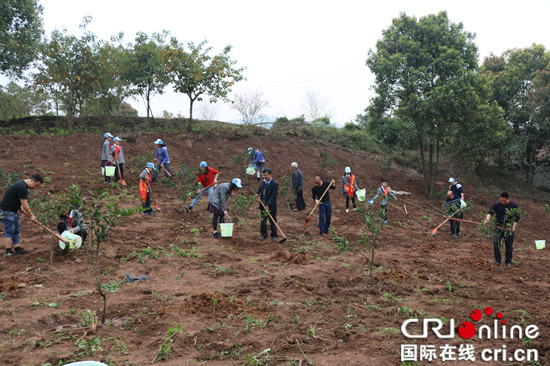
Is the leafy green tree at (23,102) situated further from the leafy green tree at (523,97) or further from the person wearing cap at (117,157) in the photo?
the leafy green tree at (523,97)

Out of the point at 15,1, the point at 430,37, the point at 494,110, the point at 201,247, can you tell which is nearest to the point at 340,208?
the point at 201,247

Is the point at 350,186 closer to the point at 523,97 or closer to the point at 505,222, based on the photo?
the point at 505,222

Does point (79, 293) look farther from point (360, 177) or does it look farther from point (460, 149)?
point (460, 149)

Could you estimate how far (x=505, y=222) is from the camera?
24.5 feet

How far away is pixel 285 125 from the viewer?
24906 millimetres

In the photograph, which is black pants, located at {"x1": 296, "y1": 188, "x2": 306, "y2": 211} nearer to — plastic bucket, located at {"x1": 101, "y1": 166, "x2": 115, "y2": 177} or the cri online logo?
plastic bucket, located at {"x1": 101, "y1": 166, "x2": 115, "y2": 177}

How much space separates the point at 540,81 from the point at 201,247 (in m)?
20.9

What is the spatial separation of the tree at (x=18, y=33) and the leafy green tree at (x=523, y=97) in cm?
2284

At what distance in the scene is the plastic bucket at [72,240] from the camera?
656 cm

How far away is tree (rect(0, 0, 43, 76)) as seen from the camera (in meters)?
15.3

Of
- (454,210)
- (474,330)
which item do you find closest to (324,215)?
(454,210)

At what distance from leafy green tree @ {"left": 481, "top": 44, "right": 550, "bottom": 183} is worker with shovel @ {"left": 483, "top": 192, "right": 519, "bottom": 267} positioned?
1595 centimetres

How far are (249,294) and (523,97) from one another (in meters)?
22.3

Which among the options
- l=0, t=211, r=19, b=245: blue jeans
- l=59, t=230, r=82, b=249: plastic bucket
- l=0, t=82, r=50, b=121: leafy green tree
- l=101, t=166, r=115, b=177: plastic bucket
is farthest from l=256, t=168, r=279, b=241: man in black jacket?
l=0, t=82, r=50, b=121: leafy green tree
